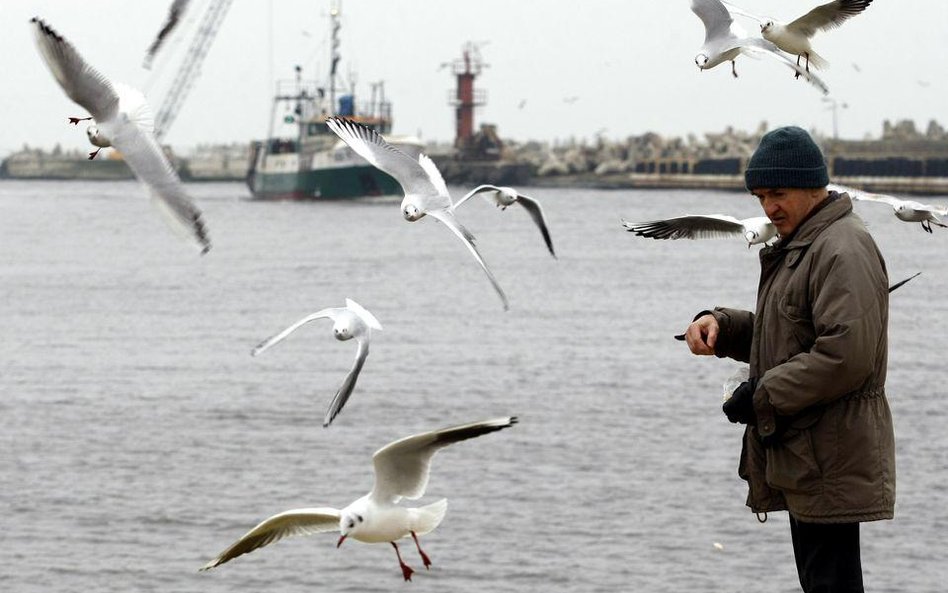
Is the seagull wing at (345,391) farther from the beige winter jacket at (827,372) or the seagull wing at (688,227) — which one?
the beige winter jacket at (827,372)

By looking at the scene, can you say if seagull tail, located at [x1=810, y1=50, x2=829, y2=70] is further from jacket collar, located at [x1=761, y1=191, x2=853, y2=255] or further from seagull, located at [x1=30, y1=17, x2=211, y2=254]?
seagull, located at [x1=30, y1=17, x2=211, y2=254]

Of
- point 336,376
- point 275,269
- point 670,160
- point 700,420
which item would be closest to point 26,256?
point 275,269

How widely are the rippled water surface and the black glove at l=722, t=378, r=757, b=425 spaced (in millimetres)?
9133

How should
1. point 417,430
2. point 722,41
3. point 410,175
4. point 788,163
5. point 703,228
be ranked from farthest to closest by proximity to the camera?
point 417,430
point 703,228
point 410,175
point 722,41
point 788,163

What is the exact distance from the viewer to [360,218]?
285 feet

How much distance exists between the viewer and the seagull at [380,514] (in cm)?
529

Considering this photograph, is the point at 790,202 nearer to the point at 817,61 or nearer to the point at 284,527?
the point at 817,61

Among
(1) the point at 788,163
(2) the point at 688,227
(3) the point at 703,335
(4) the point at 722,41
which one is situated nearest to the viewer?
(1) the point at 788,163

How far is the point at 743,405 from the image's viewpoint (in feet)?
14.3

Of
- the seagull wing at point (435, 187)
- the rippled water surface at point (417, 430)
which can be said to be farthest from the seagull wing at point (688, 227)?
the rippled water surface at point (417, 430)

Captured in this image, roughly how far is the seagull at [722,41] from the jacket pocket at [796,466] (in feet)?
3.91

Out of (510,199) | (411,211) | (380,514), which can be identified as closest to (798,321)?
(411,211)

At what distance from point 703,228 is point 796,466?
1721mm

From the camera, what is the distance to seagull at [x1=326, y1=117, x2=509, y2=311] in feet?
17.3
